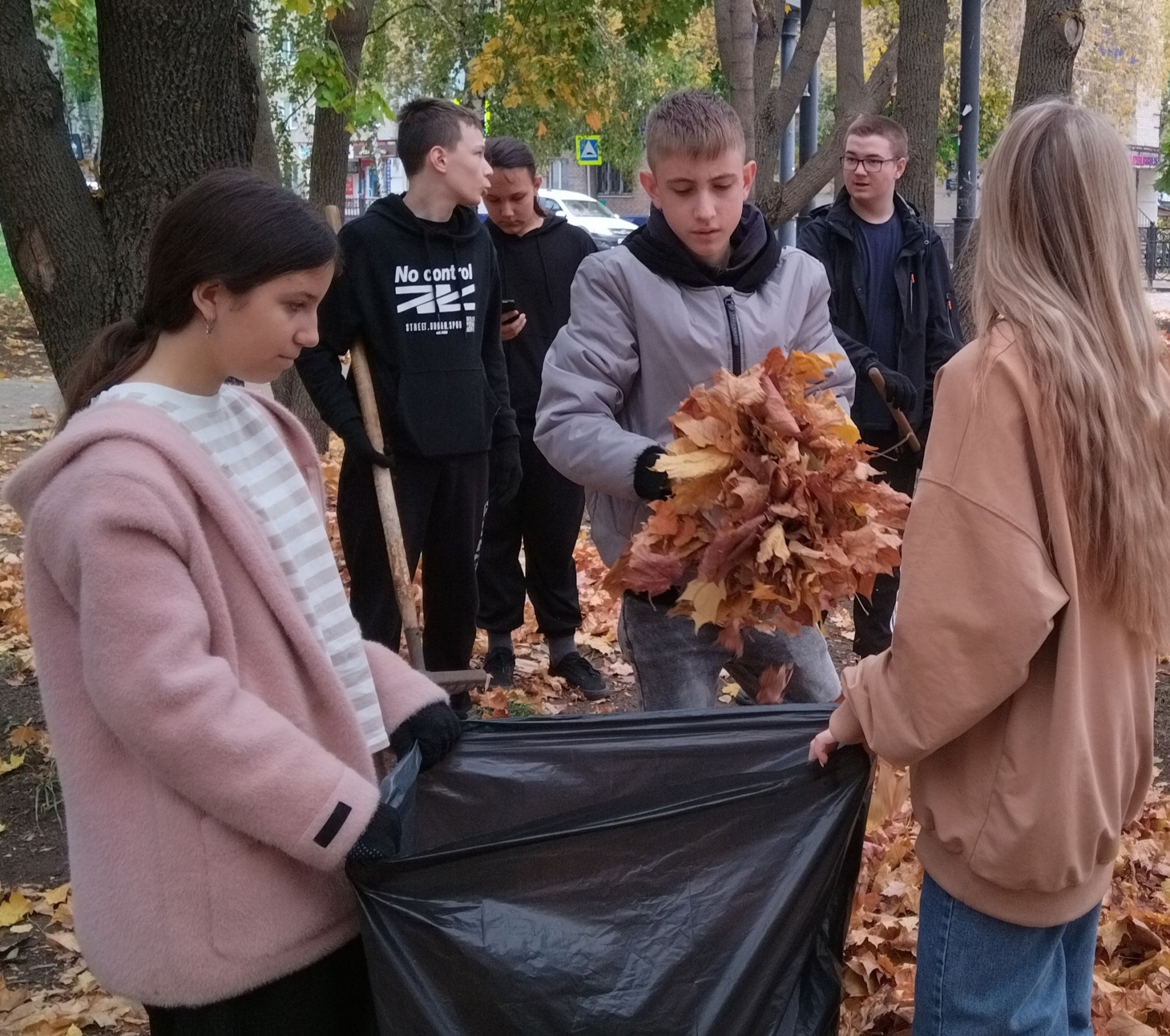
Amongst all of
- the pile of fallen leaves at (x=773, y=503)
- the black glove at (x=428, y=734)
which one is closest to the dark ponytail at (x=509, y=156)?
the pile of fallen leaves at (x=773, y=503)

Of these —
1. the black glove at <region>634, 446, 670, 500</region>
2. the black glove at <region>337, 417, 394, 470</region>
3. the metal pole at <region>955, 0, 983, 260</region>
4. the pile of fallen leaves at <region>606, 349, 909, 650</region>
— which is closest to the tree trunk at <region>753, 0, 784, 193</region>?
the metal pole at <region>955, 0, 983, 260</region>

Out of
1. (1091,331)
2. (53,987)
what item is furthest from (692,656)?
(53,987)

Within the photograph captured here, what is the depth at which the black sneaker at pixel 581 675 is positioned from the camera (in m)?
5.23

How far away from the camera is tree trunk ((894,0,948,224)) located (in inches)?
339

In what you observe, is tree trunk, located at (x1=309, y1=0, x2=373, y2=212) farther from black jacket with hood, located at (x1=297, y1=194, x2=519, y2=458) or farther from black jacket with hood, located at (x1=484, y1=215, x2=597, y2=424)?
black jacket with hood, located at (x1=297, y1=194, x2=519, y2=458)

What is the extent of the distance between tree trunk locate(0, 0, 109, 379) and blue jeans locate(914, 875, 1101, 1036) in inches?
126

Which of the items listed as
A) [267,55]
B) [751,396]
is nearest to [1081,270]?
[751,396]

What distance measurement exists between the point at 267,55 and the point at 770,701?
19321 millimetres

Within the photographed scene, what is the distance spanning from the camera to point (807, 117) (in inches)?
480

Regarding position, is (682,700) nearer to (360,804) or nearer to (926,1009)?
(926,1009)

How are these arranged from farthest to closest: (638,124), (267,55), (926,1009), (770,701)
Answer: (638,124) < (267,55) < (770,701) < (926,1009)

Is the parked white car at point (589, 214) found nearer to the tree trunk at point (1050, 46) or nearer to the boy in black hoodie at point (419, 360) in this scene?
the tree trunk at point (1050, 46)

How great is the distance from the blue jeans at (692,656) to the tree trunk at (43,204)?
7.35ft

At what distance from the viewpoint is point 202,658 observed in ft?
5.47
